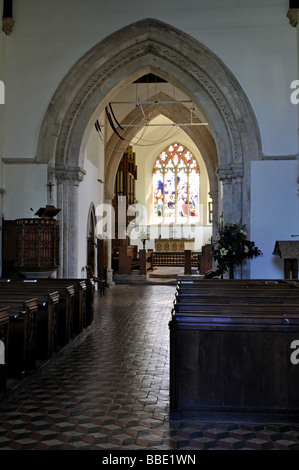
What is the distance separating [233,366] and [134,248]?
15.2 metres

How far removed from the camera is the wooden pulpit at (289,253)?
836 cm

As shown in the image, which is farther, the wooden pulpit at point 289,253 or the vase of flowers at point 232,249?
the vase of flowers at point 232,249

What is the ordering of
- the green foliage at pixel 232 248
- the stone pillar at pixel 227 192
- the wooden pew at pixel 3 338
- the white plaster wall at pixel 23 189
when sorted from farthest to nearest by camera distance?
the stone pillar at pixel 227 192 → the white plaster wall at pixel 23 189 → the green foliage at pixel 232 248 → the wooden pew at pixel 3 338

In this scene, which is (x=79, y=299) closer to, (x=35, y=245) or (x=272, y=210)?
(x=35, y=245)

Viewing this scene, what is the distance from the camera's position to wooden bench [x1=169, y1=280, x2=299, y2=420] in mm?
3383

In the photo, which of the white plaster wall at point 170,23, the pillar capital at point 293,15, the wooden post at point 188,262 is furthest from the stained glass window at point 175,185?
the pillar capital at point 293,15

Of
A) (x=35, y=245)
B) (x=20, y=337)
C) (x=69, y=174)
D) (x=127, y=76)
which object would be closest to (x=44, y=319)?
(x=20, y=337)

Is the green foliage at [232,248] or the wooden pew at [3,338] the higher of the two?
the green foliage at [232,248]

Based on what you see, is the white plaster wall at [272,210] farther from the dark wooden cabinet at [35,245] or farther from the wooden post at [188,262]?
the wooden post at [188,262]

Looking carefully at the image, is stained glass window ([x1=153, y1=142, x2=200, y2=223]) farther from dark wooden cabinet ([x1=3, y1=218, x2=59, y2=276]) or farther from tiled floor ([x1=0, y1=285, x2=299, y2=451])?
tiled floor ([x1=0, y1=285, x2=299, y2=451])

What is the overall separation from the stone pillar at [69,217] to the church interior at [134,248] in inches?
1.3

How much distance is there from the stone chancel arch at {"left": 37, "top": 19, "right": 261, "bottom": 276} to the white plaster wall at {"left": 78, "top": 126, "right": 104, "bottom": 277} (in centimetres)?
127

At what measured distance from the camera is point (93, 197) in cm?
1341
